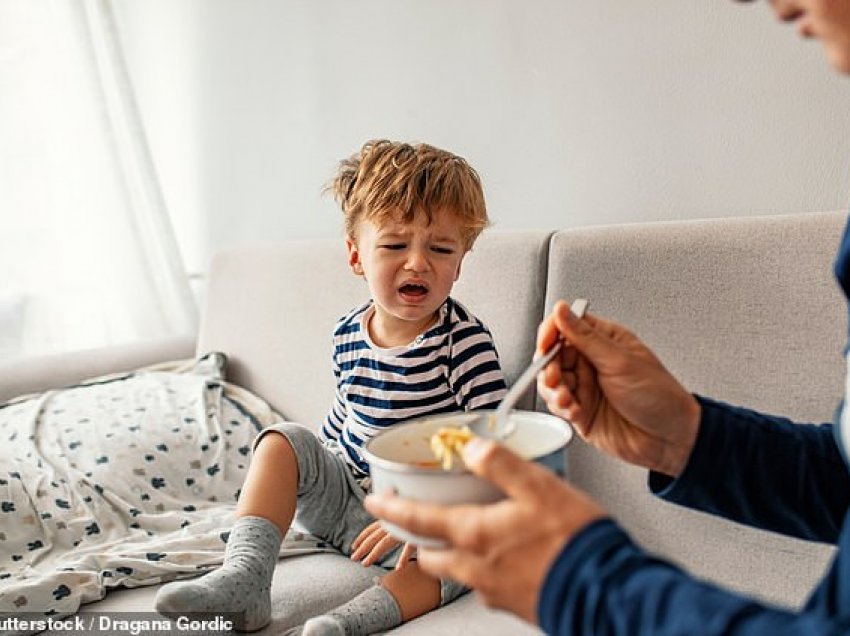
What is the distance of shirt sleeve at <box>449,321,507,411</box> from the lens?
146 centimetres

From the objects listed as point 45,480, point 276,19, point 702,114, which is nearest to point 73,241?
point 276,19

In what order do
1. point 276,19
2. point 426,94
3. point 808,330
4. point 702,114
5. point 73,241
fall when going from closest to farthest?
1. point 808,330
2. point 702,114
3. point 426,94
4. point 276,19
5. point 73,241

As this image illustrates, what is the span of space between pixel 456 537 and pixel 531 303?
92 cm

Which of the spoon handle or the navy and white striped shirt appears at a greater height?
the spoon handle

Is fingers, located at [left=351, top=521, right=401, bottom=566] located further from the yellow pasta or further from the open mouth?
the yellow pasta

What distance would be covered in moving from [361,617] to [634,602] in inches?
28.9

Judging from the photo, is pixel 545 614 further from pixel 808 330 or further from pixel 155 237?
pixel 155 237

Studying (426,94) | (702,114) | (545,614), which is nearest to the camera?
(545,614)

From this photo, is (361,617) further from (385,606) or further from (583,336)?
(583,336)

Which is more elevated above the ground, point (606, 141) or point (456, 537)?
point (606, 141)

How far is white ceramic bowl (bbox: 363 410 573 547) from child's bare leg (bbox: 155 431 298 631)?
475 millimetres

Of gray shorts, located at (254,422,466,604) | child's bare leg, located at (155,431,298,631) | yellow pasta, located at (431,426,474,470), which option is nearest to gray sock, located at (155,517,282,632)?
child's bare leg, located at (155,431,298,631)

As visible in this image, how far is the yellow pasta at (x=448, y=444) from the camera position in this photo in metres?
0.77

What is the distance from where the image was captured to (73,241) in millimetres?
2590
